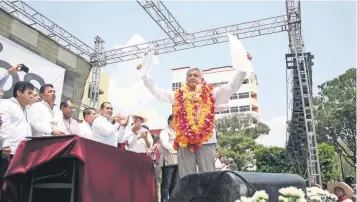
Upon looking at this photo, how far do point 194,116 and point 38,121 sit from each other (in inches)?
59.6

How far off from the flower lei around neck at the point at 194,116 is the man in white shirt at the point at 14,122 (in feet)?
4.79

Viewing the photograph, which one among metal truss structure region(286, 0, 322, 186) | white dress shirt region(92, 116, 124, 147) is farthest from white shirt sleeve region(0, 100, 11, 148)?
metal truss structure region(286, 0, 322, 186)

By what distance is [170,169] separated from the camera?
15.3 feet

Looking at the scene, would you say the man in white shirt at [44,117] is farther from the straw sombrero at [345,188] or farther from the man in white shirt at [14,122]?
the straw sombrero at [345,188]

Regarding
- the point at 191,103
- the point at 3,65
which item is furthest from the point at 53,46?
the point at 191,103

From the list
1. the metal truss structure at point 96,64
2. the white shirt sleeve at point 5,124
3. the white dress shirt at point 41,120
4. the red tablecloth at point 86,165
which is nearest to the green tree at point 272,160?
the metal truss structure at point 96,64

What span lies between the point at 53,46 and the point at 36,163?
6.72 m

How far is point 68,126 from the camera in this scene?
12.3 feet

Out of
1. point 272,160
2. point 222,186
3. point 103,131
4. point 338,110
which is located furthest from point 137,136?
point 338,110

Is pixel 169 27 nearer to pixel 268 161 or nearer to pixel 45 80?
pixel 45 80

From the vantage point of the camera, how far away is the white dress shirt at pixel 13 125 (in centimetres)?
299

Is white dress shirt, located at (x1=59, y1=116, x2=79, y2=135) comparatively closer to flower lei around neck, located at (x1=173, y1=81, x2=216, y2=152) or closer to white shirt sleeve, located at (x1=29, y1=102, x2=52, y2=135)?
white shirt sleeve, located at (x1=29, y1=102, x2=52, y2=135)

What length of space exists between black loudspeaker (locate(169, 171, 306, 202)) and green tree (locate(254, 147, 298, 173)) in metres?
16.6

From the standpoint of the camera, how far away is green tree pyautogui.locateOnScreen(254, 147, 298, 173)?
18609mm
